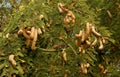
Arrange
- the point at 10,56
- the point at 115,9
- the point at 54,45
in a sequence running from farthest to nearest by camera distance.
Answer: the point at 115,9 → the point at 54,45 → the point at 10,56

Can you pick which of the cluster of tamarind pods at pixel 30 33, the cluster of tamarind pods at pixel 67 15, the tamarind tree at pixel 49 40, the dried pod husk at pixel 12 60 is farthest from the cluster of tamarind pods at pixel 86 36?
the dried pod husk at pixel 12 60

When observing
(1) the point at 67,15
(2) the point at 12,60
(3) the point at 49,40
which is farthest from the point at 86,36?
(2) the point at 12,60

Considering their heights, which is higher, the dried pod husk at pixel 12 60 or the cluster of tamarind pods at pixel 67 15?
the cluster of tamarind pods at pixel 67 15

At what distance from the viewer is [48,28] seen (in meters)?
4.33

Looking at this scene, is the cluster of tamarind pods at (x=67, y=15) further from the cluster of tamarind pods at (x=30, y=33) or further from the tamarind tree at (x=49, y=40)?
the cluster of tamarind pods at (x=30, y=33)

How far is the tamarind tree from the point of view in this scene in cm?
396

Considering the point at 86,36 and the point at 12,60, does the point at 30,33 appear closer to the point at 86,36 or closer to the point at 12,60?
the point at 12,60

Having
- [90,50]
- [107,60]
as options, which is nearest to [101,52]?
[107,60]

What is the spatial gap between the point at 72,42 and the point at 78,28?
24 centimetres

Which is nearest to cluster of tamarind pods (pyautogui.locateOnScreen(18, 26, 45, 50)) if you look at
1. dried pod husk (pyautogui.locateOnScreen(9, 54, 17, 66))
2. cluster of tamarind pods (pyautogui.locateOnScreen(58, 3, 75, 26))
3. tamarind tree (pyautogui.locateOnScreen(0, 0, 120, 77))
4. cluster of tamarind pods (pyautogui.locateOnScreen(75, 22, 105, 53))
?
tamarind tree (pyautogui.locateOnScreen(0, 0, 120, 77))

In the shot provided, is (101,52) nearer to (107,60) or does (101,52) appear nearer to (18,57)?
(107,60)

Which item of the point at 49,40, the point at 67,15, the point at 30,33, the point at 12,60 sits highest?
the point at 67,15

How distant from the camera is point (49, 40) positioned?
429 centimetres

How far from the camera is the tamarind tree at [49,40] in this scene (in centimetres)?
396
